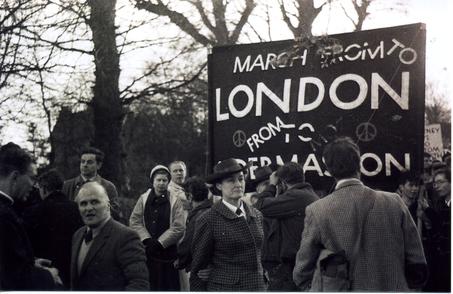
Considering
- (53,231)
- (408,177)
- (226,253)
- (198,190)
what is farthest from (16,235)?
(408,177)

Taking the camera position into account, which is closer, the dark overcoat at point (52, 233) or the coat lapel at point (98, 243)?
the coat lapel at point (98, 243)

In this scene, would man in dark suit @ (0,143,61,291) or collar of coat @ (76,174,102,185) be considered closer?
man in dark suit @ (0,143,61,291)

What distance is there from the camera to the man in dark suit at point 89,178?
5.49 meters

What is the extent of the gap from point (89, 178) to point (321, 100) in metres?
2.13

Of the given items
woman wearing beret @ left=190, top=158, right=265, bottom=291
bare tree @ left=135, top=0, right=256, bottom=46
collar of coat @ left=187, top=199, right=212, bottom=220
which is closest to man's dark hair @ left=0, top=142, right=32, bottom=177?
woman wearing beret @ left=190, top=158, right=265, bottom=291

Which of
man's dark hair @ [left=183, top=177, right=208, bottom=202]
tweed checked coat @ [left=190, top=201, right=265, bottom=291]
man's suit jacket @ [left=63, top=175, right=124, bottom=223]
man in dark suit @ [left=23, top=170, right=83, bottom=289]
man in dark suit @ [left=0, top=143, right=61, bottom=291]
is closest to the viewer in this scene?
man in dark suit @ [left=0, top=143, right=61, bottom=291]

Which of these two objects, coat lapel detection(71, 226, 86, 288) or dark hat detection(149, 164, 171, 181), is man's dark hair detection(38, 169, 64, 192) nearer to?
coat lapel detection(71, 226, 86, 288)

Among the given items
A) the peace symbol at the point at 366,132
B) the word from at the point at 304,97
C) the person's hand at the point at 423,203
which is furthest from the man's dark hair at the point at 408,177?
the word from at the point at 304,97

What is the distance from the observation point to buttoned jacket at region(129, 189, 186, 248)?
5516mm

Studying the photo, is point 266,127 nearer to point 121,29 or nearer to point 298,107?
point 298,107

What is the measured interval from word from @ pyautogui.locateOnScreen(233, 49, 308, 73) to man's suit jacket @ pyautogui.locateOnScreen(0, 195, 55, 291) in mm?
2205

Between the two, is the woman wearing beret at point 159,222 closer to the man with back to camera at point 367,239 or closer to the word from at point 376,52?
the word from at point 376,52

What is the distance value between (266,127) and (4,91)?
232cm

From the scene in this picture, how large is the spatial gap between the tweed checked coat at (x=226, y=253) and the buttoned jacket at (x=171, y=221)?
1.52 meters
